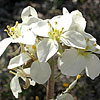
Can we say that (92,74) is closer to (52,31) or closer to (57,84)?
(52,31)

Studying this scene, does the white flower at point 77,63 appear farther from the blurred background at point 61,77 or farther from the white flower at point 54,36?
the blurred background at point 61,77

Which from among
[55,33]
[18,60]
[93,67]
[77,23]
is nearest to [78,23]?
[77,23]

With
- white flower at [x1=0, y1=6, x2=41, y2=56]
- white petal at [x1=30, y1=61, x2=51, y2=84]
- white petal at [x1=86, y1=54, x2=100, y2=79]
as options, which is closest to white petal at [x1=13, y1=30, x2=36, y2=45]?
white flower at [x1=0, y1=6, x2=41, y2=56]

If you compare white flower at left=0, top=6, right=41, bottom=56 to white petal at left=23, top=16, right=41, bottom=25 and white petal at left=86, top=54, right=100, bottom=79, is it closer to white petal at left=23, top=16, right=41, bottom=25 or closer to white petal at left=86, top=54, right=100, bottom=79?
white petal at left=23, top=16, right=41, bottom=25

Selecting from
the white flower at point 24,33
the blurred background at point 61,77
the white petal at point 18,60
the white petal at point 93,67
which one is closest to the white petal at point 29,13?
the white flower at point 24,33

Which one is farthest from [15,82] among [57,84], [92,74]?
[57,84]

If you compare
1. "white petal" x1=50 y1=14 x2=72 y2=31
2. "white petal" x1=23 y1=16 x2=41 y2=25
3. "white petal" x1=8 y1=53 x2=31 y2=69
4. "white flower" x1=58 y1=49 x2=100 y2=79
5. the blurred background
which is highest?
"white petal" x1=23 y1=16 x2=41 y2=25
